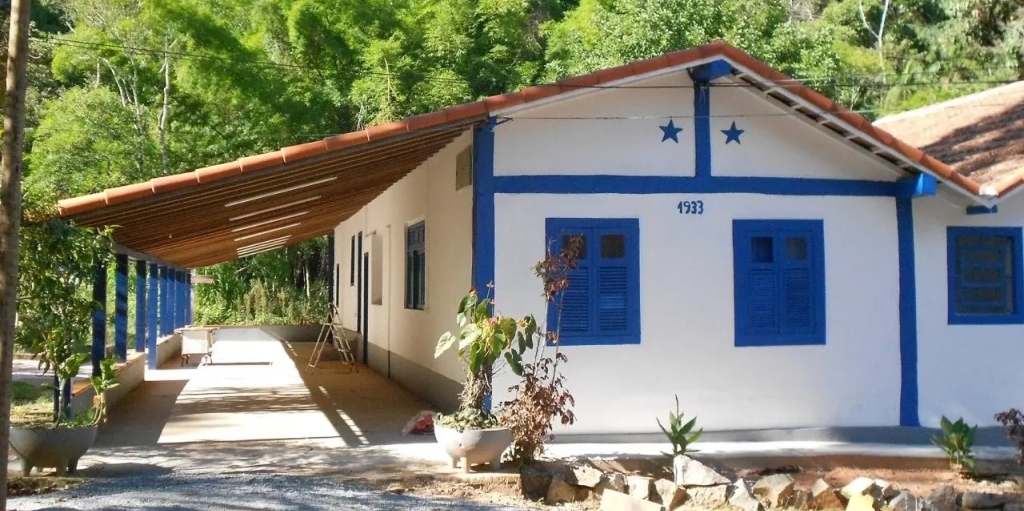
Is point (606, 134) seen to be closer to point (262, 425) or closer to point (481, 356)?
point (481, 356)

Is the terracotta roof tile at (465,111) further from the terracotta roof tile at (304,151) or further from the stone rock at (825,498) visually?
the stone rock at (825,498)

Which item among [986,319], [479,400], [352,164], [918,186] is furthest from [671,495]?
[986,319]

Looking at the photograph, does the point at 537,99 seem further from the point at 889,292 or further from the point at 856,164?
the point at 889,292

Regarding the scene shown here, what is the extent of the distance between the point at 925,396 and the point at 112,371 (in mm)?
8258

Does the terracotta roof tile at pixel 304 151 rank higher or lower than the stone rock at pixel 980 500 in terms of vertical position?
higher

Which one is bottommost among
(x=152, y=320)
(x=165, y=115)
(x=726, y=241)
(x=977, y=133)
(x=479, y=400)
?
(x=479, y=400)

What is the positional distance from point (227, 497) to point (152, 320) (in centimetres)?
Answer: 1174

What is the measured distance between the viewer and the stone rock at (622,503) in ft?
24.4

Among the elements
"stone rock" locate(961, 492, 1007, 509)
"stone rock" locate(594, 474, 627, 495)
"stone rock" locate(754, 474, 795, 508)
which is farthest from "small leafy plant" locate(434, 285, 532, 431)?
"stone rock" locate(961, 492, 1007, 509)

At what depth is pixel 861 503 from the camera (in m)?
7.76

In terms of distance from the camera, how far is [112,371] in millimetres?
9172

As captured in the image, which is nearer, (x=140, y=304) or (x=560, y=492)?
(x=560, y=492)

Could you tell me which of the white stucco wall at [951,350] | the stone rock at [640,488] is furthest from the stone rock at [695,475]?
the white stucco wall at [951,350]

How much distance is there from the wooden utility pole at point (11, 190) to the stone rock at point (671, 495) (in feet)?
14.9
